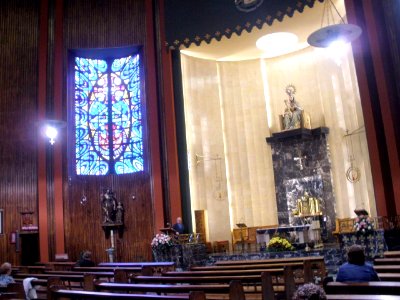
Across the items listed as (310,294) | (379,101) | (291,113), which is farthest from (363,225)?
(291,113)

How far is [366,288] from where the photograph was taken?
361 centimetres

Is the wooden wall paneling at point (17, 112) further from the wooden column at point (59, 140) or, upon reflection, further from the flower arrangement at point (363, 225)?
the flower arrangement at point (363, 225)

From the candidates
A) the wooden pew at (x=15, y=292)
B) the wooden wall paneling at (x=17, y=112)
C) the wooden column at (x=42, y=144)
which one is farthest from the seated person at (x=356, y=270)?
the wooden wall paneling at (x=17, y=112)

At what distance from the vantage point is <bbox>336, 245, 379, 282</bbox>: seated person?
402cm

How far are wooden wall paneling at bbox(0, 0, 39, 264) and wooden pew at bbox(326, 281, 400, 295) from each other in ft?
35.1

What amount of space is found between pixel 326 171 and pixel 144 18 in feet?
25.9

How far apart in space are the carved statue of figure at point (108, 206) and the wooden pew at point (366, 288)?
10245 millimetres

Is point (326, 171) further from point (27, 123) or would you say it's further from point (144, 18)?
point (27, 123)

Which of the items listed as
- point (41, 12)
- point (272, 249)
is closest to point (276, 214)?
point (272, 249)

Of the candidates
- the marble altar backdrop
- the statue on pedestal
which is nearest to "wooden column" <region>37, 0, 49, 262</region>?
the marble altar backdrop

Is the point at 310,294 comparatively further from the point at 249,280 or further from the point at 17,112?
the point at 17,112

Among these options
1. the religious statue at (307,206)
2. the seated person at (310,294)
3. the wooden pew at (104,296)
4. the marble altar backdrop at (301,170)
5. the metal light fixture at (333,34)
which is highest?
the metal light fixture at (333,34)

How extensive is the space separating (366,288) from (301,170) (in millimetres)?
11876

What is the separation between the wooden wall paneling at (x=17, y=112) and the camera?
1265 centimetres
